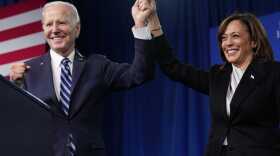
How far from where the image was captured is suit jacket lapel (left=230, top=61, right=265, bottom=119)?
63.9 inches

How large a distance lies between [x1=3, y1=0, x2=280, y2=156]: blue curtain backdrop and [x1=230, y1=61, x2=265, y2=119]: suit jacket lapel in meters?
1.94

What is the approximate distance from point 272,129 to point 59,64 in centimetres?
73

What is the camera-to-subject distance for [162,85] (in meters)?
4.11

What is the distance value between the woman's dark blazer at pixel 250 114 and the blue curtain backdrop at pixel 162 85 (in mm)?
1952

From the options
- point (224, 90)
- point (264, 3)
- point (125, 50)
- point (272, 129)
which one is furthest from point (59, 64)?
point (125, 50)

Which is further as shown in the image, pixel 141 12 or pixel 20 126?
pixel 141 12

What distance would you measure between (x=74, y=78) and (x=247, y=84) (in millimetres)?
596

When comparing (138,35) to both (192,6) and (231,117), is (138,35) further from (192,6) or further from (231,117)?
(192,6)

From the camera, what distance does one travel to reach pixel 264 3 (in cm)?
358

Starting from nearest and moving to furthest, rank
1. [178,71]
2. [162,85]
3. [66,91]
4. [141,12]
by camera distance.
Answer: [66,91] → [141,12] → [178,71] → [162,85]

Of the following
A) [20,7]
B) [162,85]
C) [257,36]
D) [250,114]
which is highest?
[20,7]

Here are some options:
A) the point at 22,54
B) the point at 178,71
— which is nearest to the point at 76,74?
the point at 178,71

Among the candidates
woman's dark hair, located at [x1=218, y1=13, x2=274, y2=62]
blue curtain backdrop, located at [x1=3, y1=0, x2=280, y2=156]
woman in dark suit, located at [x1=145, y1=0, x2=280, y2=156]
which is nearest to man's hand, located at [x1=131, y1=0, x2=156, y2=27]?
woman in dark suit, located at [x1=145, y1=0, x2=280, y2=156]

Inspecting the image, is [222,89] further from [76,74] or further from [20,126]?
[20,126]
